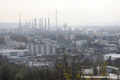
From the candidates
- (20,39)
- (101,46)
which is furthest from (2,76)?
(20,39)

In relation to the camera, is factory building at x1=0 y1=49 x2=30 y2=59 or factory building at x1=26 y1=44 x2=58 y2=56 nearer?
Result: factory building at x1=0 y1=49 x2=30 y2=59

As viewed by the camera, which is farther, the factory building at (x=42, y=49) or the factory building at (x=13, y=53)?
the factory building at (x=42, y=49)

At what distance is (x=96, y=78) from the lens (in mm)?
1435

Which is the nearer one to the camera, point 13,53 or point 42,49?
point 13,53

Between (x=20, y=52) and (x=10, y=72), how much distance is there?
362 cm

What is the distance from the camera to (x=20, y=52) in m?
6.63

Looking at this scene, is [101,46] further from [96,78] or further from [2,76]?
[96,78]

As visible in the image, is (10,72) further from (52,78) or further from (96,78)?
(96,78)

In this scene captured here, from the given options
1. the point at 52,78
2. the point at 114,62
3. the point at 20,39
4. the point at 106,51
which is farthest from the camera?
the point at 20,39

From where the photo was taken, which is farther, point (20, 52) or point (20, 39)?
point (20, 39)

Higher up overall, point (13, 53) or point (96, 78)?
point (96, 78)

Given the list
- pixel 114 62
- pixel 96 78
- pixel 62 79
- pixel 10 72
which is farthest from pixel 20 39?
pixel 96 78

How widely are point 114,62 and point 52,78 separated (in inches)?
96.0

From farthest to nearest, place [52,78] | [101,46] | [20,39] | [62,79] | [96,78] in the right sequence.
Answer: [20,39], [101,46], [52,78], [62,79], [96,78]
